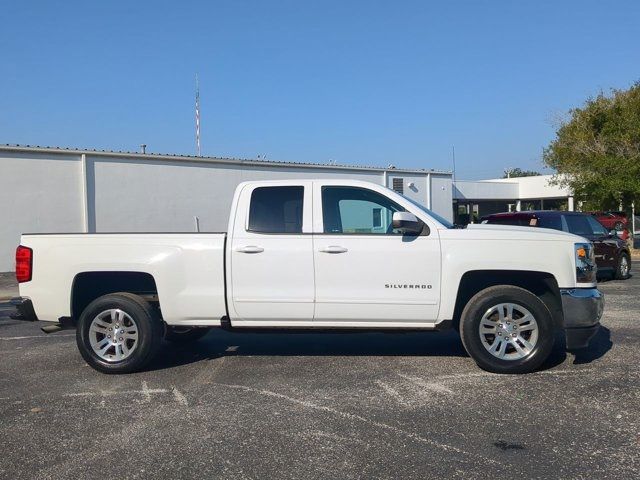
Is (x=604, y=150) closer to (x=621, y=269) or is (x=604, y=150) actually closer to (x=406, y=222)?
(x=621, y=269)

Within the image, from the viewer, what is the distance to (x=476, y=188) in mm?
41719

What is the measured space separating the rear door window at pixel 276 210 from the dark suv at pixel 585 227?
7616 millimetres

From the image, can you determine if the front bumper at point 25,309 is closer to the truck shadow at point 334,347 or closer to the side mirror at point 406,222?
the truck shadow at point 334,347

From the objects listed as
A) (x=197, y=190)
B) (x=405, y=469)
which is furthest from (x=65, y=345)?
(x=197, y=190)

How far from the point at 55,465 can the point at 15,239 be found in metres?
16.6

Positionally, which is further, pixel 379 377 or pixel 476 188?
pixel 476 188

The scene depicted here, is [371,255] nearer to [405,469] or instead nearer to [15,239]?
[405,469]

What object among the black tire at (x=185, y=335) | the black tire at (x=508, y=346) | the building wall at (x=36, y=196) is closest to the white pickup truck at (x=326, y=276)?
the black tire at (x=508, y=346)

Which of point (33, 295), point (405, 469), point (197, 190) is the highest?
point (197, 190)

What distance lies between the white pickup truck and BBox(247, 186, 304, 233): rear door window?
0.04 ft

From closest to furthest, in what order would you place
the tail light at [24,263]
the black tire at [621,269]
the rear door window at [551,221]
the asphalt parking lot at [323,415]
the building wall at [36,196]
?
the asphalt parking lot at [323,415] → the tail light at [24,263] → the rear door window at [551,221] → the black tire at [621,269] → the building wall at [36,196]

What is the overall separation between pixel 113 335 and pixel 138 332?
0.31 metres

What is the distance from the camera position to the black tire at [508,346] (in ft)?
19.6

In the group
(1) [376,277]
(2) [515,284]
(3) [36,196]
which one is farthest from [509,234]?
(3) [36,196]
